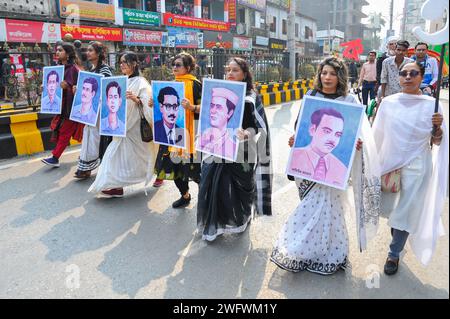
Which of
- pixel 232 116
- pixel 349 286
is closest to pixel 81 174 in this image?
pixel 232 116

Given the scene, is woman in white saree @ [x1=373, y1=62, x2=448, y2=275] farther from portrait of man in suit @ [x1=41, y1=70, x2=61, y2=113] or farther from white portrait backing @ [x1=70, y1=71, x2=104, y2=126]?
portrait of man in suit @ [x1=41, y1=70, x2=61, y2=113]

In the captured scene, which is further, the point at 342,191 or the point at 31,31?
the point at 31,31

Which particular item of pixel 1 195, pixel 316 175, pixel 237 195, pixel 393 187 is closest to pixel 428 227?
pixel 393 187

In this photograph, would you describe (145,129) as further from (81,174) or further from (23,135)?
(23,135)

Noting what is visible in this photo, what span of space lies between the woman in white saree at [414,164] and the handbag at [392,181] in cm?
3

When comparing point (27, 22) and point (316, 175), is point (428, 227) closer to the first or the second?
point (316, 175)

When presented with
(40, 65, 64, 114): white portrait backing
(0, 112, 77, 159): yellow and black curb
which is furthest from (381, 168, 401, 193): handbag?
(0, 112, 77, 159): yellow and black curb

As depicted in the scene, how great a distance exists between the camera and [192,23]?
2514 centimetres

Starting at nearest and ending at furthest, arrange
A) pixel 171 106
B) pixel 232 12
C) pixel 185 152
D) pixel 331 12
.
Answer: pixel 171 106 → pixel 185 152 → pixel 232 12 → pixel 331 12

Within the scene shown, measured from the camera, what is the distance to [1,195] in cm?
471

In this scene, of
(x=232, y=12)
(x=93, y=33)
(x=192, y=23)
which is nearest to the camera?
(x=93, y=33)

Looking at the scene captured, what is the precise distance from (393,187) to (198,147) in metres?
1.64

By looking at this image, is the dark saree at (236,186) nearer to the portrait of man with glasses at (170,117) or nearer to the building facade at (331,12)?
the portrait of man with glasses at (170,117)

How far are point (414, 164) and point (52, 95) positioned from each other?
4980mm
